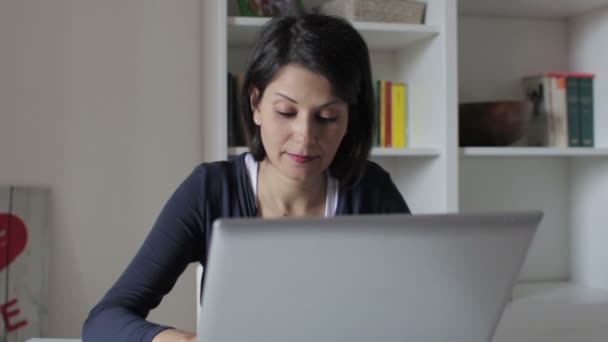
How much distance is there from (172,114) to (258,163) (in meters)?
1.01

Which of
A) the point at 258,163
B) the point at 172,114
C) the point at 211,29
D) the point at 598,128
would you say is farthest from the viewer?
the point at 598,128

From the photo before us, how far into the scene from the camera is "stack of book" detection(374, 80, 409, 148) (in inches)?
85.4

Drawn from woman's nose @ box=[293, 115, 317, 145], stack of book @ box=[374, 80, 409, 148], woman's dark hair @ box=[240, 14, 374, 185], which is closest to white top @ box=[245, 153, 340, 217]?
woman's dark hair @ box=[240, 14, 374, 185]

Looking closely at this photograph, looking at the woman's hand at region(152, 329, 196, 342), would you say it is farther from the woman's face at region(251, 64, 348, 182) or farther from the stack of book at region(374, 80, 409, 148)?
the stack of book at region(374, 80, 409, 148)

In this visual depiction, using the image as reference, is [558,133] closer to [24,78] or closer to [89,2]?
[89,2]

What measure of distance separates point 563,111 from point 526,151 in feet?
0.85

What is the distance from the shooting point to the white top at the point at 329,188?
1308 mm

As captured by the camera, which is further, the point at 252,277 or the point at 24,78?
the point at 24,78

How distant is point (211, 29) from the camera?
6.91 feet

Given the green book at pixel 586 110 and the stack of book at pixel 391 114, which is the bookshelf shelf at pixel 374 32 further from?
the green book at pixel 586 110

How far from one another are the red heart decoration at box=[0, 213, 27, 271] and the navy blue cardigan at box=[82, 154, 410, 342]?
110cm

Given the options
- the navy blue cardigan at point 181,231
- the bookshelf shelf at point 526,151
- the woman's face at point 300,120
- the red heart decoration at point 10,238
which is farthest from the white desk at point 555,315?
the red heart decoration at point 10,238

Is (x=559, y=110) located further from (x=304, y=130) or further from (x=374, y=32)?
(x=304, y=130)

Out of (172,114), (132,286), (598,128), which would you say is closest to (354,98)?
(132,286)
